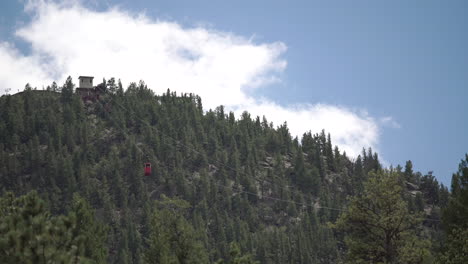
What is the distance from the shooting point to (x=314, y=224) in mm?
186875

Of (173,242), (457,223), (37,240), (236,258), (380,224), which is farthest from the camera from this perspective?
(173,242)

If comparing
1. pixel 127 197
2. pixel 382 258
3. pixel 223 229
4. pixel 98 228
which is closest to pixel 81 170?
pixel 127 197

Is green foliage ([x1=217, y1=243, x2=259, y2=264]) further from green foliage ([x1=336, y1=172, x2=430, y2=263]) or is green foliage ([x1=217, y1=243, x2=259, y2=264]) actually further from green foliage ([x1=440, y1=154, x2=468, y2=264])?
green foliage ([x1=440, y1=154, x2=468, y2=264])

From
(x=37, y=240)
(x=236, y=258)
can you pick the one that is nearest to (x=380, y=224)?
(x=236, y=258)

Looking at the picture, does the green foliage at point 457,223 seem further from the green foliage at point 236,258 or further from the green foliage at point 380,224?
the green foliage at point 236,258

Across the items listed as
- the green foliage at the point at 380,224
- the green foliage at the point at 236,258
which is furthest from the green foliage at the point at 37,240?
the green foliage at the point at 380,224

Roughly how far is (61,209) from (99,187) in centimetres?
1507

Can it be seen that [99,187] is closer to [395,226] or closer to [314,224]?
[314,224]

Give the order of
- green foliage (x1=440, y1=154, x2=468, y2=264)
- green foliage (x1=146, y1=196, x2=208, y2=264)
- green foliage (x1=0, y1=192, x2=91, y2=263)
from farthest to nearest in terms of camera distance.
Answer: green foliage (x1=146, y1=196, x2=208, y2=264)
green foliage (x1=440, y1=154, x2=468, y2=264)
green foliage (x1=0, y1=192, x2=91, y2=263)

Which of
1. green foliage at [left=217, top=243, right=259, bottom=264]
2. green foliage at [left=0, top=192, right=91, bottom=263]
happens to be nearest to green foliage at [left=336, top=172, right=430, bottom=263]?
green foliage at [left=217, top=243, right=259, bottom=264]

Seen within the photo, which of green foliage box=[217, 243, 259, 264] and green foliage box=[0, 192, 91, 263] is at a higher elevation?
green foliage box=[0, 192, 91, 263]

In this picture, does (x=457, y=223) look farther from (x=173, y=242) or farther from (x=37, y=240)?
(x=37, y=240)

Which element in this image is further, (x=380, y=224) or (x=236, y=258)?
(x=236, y=258)

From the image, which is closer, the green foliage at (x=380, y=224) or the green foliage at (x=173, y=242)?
the green foliage at (x=380, y=224)
